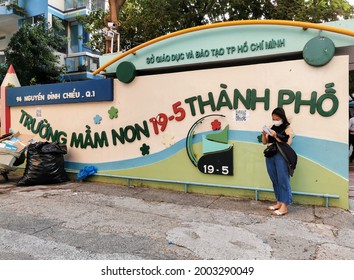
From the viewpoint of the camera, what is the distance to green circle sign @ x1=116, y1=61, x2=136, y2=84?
6.23 m

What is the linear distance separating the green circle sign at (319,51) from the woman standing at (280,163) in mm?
A: 1074

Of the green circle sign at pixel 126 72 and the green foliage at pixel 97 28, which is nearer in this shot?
the green circle sign at pixel 126 72

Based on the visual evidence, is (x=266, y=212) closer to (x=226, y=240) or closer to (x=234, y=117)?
(x=226, y=240)

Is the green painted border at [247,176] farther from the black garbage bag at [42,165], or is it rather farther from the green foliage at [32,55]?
the green foliage at [32,55]

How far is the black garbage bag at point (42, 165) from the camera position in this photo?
255 inches

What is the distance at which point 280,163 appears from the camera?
14.0 ft

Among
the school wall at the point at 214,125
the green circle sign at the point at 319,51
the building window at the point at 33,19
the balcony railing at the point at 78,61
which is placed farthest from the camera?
the balcony railing at the point at 78,61

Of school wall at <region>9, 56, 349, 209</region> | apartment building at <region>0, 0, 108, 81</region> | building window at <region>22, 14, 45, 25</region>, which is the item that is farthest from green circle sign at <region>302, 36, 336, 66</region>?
building window at <region>22, 14, 45, 25</region>

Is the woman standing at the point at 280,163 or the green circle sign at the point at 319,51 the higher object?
the green circle sign at the point at 319,51

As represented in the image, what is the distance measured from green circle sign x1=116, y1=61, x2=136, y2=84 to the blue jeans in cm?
334

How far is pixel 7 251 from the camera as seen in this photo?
3.27 meters

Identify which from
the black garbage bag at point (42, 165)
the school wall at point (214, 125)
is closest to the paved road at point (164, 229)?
the school wall at point (214, 125)

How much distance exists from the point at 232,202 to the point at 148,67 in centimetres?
317

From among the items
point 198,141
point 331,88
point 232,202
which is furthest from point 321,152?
point 198,141
